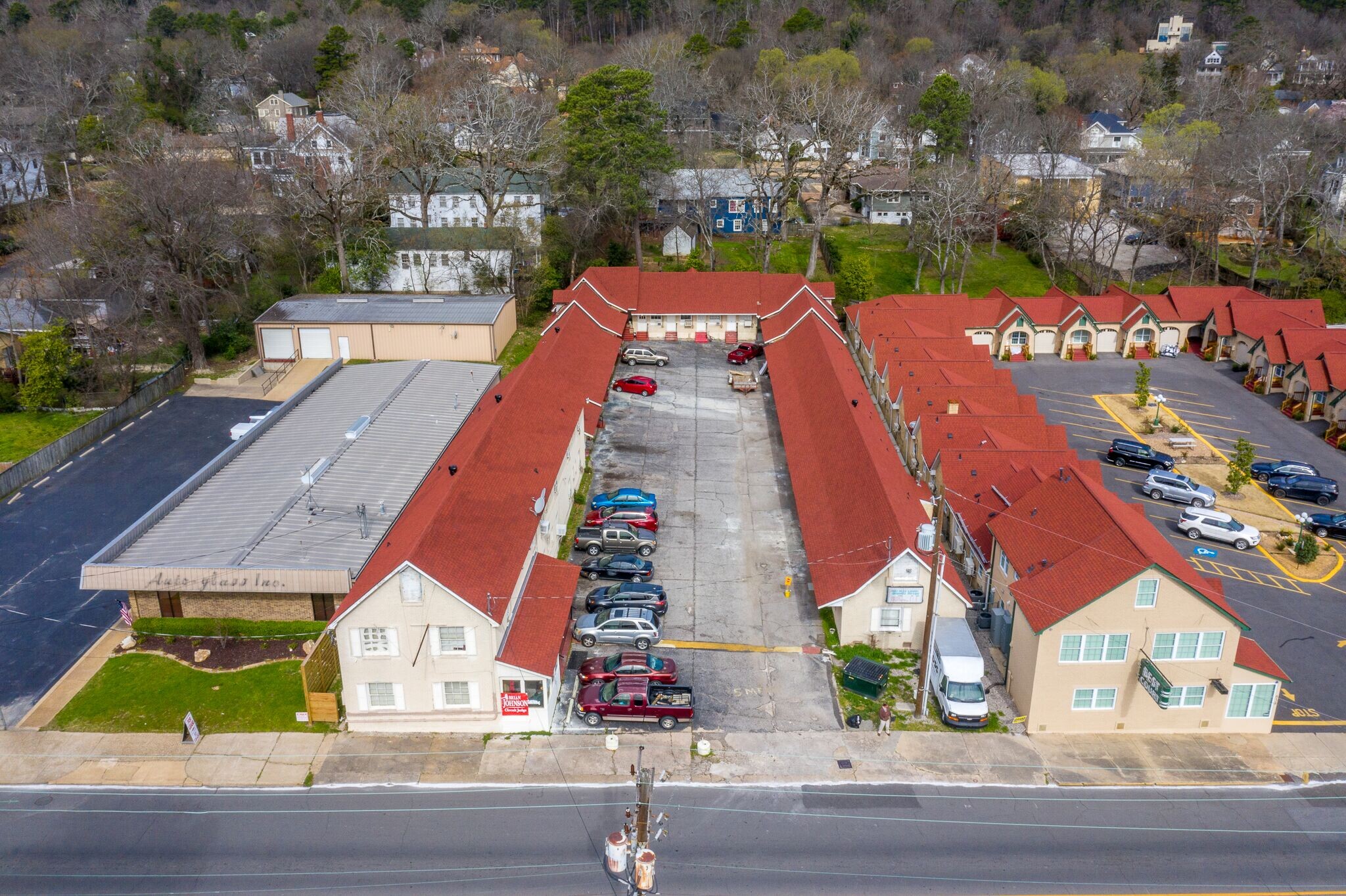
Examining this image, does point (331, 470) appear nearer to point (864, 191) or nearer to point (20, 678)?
point (20, 678)

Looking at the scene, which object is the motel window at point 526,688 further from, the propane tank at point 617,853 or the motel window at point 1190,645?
the motel window at point 1190,645

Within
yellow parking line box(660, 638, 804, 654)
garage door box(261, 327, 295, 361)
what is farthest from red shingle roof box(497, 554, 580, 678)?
garage door box(261, 327, 295, 361)

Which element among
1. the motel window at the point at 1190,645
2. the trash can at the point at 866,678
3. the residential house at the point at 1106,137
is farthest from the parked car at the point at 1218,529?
the residential house at the point at 1106,137

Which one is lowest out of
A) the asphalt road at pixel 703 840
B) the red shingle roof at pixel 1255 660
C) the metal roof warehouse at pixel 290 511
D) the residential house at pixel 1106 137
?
the asphalt road at pixel 703 840

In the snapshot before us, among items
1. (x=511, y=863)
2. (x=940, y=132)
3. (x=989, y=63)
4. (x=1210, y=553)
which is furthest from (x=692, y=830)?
(x=989, y=63)

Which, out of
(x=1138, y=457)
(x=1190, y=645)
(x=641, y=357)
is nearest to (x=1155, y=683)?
(x=1190, y=645)
